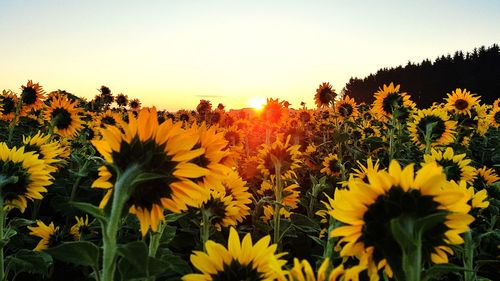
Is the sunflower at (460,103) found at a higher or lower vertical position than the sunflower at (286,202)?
higher

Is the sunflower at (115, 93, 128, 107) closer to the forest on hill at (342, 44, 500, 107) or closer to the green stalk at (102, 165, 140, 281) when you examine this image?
the green stalk at (102, 165, 140, 281)

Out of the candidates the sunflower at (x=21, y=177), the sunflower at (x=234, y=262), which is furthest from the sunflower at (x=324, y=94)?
the sunflower at (x=234, y=262)

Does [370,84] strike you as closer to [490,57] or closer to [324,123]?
[490,57]

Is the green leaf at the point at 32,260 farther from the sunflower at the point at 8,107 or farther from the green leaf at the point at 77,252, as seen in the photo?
the sunflower at the point at 8,107

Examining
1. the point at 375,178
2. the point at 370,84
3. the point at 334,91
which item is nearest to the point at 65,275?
the point at 375,178

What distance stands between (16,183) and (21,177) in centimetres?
4

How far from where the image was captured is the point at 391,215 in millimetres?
1120

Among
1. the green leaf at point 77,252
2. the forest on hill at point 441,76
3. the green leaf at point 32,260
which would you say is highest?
the forest on hill at point 441,76

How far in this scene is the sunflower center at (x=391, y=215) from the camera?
1117 mm

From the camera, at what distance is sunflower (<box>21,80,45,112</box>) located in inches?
252

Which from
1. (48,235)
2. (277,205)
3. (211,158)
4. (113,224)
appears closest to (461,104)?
(277,205)

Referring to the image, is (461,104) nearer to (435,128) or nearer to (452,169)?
(435,128)

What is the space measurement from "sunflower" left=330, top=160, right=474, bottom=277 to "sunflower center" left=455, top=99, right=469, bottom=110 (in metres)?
7.70

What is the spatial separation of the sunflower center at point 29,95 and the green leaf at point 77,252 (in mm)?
5882
